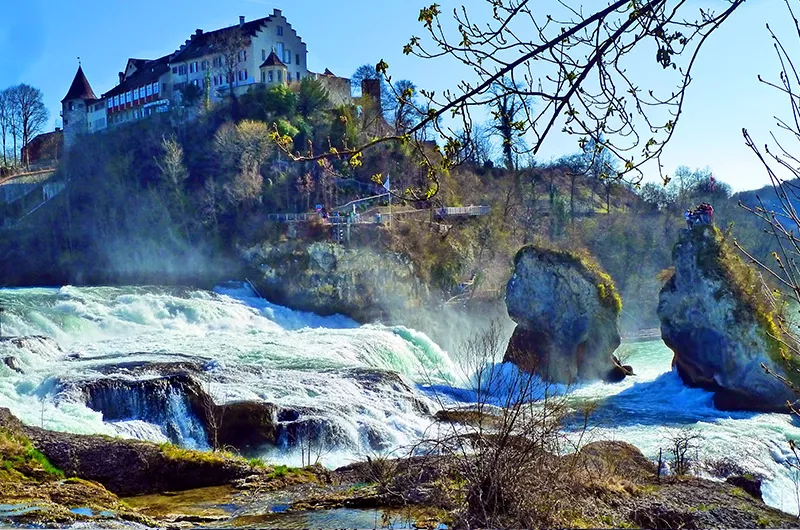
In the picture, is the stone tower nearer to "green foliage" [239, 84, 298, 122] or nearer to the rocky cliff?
"green foliage" [239, 84, 298, 122]

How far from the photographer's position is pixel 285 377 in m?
22.2

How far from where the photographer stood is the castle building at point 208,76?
187 ft

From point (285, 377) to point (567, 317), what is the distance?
11.8 meters

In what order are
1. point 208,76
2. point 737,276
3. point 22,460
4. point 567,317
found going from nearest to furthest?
point 22,460
point 737,276
point 567,317
point 208,76

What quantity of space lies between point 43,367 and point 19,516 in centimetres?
1418

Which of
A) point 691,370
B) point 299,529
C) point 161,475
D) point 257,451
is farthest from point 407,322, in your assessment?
point 299,529

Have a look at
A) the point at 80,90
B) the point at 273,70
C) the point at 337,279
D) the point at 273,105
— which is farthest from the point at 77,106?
the point at 337,279

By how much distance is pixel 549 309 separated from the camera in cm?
3048

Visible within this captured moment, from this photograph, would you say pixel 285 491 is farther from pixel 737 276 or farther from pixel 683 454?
pixel 737 276

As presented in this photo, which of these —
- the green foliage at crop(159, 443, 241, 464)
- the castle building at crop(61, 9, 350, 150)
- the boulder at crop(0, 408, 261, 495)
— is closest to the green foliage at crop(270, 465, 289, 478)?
the boulder at crop(0, 408, 261, 495)

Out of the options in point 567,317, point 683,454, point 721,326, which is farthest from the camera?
point 567,317

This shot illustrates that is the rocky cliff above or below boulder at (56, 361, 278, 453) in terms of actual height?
above

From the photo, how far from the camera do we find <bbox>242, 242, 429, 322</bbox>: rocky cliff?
136 ft

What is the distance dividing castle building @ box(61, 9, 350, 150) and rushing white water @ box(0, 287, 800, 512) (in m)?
24.3
